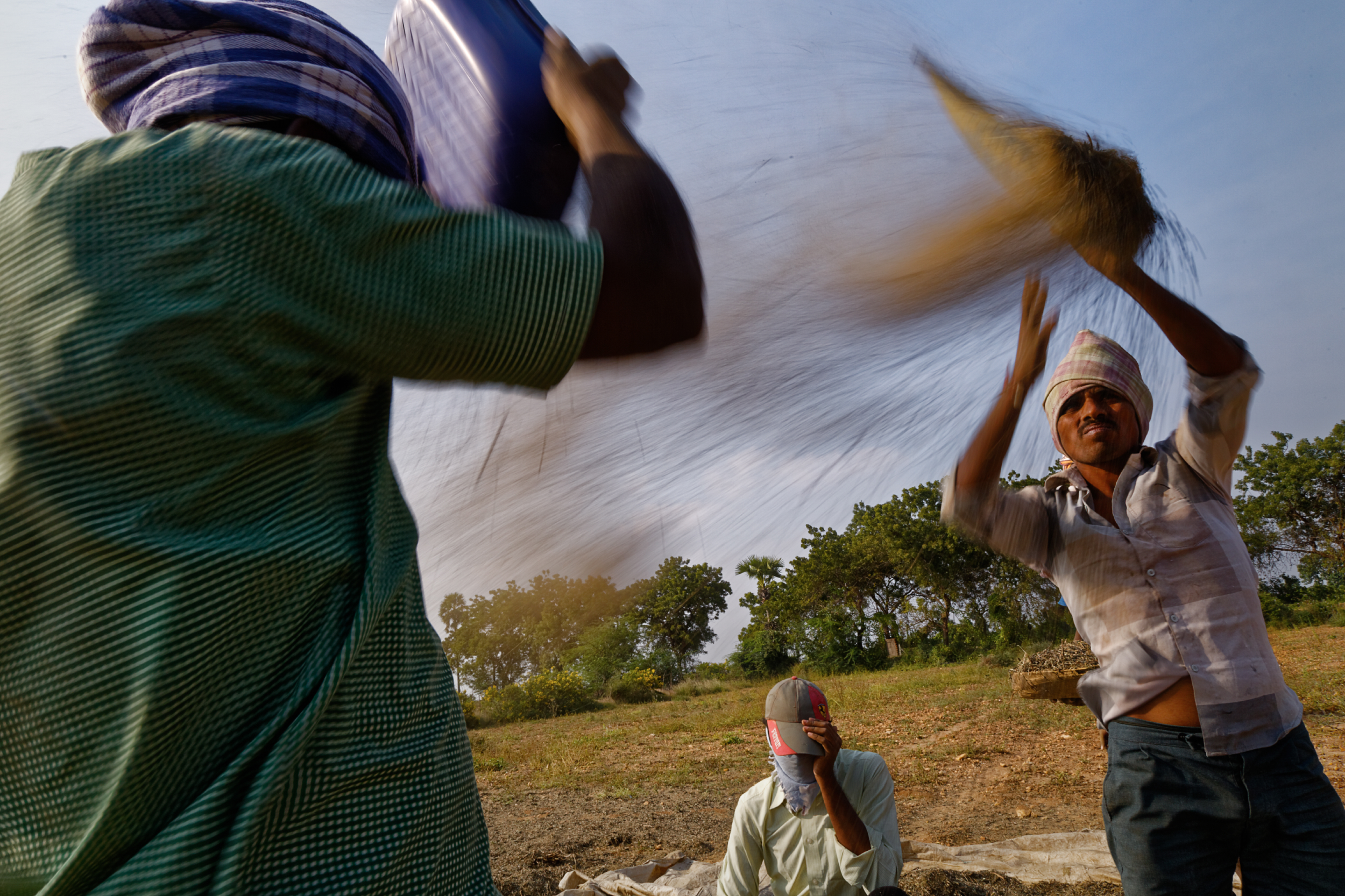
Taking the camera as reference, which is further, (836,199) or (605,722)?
(605,722)

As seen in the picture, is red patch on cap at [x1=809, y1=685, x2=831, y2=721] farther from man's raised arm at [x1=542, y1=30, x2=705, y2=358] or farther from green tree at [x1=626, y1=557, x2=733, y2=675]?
man's raised arm at [x1=542, y1=30, x2=705, y2=358]

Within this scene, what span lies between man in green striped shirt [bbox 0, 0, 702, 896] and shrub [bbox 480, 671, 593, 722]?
14599 millimetres

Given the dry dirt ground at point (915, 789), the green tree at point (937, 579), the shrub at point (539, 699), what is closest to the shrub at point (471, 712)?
the shrub at point (539, 699)

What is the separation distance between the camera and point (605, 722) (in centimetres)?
1305

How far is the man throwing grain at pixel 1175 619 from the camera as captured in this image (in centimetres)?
210

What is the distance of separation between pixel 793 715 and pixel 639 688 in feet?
42.3

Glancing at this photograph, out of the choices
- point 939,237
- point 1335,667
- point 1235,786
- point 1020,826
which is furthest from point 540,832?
point 1335,667

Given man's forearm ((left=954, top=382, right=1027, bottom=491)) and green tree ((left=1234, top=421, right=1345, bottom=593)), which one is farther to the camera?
green tree ((left=1234, top=421, right=1345, bottom=593))

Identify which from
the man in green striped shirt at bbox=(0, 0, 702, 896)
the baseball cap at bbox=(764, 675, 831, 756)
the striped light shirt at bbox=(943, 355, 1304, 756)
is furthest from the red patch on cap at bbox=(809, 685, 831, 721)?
the man in green striped shirt at bbox=(0, 0, 702, 896)

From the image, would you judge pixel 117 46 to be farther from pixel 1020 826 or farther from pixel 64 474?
pixel 1020 826

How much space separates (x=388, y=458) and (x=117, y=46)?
50cm

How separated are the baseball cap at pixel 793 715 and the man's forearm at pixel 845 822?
0.63 feet

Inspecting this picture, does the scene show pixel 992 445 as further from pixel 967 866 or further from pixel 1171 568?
pixel 967 866

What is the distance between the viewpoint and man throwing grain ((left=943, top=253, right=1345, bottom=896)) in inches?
82.5
